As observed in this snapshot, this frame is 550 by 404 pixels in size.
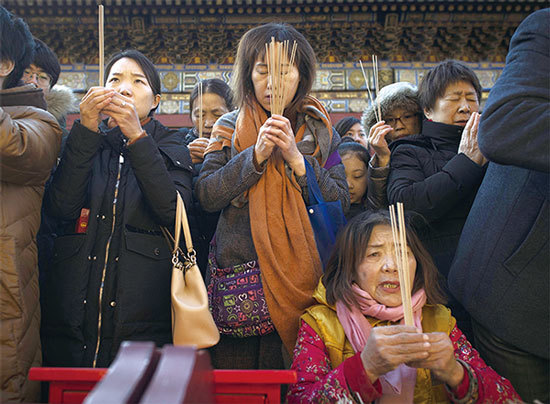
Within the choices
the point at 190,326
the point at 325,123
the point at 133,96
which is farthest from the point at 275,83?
the point at 190,326

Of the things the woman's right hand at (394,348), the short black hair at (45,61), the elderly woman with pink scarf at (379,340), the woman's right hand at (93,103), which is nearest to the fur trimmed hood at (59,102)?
the short black hair at (45,61)

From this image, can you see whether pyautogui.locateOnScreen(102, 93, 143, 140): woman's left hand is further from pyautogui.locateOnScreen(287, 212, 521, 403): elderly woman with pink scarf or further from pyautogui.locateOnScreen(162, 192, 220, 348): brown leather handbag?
pyautogui.locateOnScreen(287, 212, 521, 403): elderly woman with pink scarf

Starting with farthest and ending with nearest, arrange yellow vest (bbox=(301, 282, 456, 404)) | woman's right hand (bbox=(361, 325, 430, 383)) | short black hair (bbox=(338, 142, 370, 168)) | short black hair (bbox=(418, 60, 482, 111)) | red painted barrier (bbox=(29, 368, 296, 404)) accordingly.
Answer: short black hair (bbox=(338, 142, 370, 168)), short black hair (bbox=(418, 60, 482, 111)), yellow vest (bbox=(301, 282, 456, 404)), woman's right hand (bbox=(361, 325, 430, 383)), red painted barrier (bbox=(29, 368, 296, 404))

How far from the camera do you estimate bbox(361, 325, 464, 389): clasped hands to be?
128 cm

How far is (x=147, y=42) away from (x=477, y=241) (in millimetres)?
6809

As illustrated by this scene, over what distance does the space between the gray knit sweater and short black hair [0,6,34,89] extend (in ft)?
2.37

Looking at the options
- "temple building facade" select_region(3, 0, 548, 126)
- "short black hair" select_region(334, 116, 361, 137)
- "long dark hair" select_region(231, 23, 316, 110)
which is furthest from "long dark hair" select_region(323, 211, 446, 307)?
"temple building facade" select_region(3, 0, 548, 126)

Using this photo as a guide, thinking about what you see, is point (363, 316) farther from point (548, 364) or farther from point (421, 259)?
point (548, 364)

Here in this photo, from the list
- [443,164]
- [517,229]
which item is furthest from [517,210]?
[443,164]

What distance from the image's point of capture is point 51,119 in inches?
67.7

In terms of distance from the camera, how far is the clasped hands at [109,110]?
1.73 meters

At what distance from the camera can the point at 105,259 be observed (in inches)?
68.4

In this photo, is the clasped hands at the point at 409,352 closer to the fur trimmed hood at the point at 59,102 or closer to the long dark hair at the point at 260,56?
the long dark hair at the point at 260,56

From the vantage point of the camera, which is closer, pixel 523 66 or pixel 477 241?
pixel 523 66
